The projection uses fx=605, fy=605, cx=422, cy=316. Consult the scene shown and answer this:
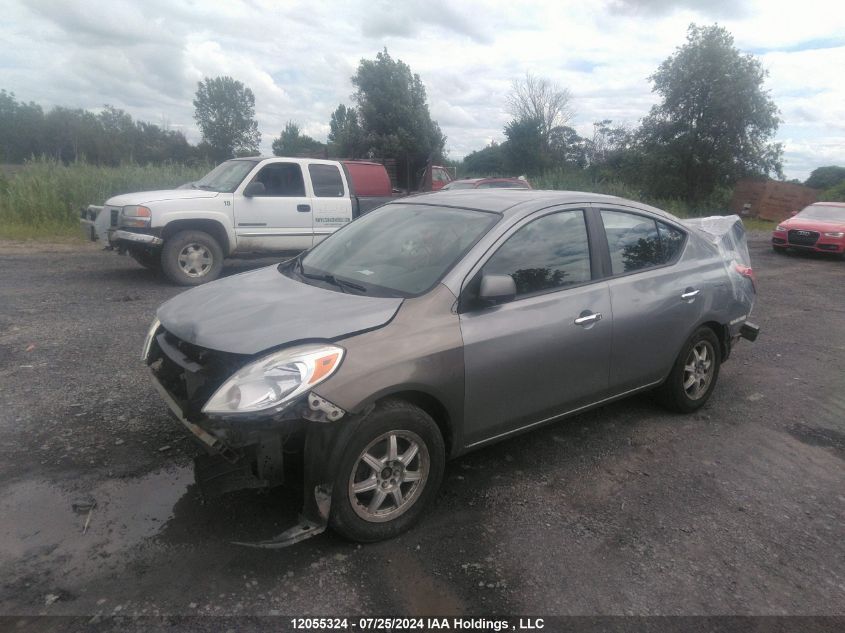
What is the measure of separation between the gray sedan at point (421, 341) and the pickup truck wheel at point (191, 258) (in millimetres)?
5147

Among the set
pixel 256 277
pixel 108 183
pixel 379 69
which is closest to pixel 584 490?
pixel 256 277

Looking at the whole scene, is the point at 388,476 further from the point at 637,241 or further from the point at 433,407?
the point at 637,241

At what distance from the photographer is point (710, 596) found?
2.66m

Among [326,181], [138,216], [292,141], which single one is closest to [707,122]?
[326,181]

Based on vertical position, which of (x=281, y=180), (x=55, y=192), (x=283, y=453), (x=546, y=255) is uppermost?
(x=281, y=180)

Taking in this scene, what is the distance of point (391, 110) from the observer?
2989 cm

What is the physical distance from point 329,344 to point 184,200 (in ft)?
21.9

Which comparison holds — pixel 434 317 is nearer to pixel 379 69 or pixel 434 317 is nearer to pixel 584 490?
pixel 584 490

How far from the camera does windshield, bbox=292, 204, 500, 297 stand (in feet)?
11.0

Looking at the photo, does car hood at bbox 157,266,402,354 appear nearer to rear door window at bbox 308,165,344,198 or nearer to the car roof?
the car roof

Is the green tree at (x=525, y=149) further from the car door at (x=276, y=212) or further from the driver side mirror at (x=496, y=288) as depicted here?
the driver side mirror at (x=496, y=288)

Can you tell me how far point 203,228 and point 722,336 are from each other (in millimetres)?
6983

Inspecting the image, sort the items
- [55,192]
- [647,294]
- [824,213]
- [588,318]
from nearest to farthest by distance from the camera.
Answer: [588,318]
[647,294]
[55,192]
[824,213]

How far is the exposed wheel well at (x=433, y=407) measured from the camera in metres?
2.92
